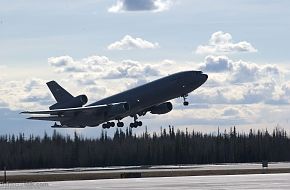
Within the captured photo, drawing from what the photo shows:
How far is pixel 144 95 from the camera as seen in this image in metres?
109

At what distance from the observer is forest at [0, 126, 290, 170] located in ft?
518

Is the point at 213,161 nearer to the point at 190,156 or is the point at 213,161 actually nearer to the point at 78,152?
the point at 190,156

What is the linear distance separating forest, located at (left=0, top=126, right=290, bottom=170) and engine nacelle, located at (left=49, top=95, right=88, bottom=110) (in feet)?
105

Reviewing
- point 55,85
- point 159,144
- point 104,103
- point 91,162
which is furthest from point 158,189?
point 159,144

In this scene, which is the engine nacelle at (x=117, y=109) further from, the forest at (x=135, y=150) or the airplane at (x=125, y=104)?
the forest at (x=135, y=150)

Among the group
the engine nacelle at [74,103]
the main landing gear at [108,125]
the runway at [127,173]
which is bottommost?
the runway at [127,173]

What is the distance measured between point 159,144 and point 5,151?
94.3ft

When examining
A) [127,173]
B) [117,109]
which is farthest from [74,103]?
[127,173]

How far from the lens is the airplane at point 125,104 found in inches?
4237

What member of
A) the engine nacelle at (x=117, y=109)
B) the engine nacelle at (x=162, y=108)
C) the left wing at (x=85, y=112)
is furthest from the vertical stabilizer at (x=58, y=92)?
the engine nacelle at (x=117, y=109)

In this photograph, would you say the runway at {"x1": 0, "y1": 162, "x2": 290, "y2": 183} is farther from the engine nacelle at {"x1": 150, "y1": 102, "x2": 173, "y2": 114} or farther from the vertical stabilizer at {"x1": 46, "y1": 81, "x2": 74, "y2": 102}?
the vertical stabilizer at {"x1": 46, "y1": 81, "x2": 74, "y2": 102}

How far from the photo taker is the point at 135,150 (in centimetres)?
16512

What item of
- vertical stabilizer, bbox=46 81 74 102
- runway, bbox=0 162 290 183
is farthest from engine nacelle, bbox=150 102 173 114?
runway, bbox=0 162 290 183

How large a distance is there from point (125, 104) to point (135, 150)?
55936 millimetres
